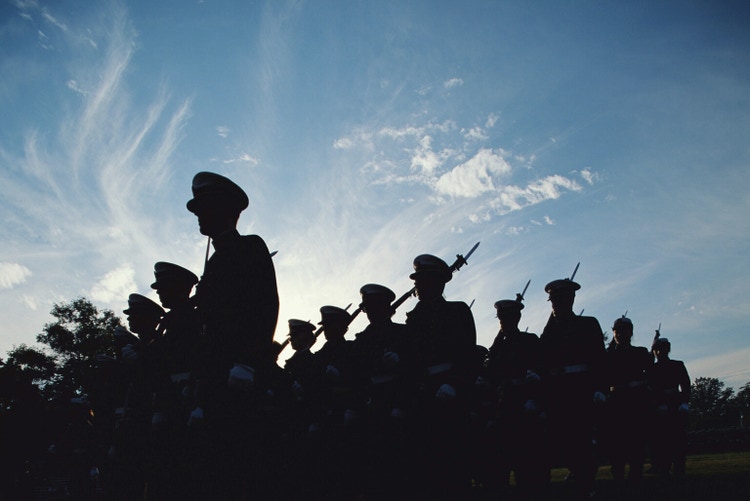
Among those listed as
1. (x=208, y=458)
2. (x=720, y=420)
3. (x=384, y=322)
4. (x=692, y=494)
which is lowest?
(x=720, y=420)

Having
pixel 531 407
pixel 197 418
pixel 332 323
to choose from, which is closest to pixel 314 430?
pixel 332 323

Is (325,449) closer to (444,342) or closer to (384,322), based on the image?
(384,322)

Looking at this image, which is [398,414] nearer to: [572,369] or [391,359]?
[391,359]

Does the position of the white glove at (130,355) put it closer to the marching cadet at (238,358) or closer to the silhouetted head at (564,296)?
the marching cadet at (238,358)

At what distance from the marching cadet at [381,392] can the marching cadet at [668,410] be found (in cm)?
557

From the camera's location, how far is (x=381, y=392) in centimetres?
676

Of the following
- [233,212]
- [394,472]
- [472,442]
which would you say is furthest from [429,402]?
[233,212]

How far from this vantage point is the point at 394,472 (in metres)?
6.19

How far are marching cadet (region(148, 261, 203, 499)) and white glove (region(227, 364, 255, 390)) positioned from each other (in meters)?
0.47

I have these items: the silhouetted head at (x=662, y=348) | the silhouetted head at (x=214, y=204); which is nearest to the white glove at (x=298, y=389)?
the silhouetted head at (x=214, y=204)

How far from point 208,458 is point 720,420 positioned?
A: 405 ft

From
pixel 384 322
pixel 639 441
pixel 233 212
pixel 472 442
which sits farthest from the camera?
pixel 639 441

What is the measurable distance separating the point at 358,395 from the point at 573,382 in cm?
316

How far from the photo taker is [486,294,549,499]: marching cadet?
7371 millimetres
